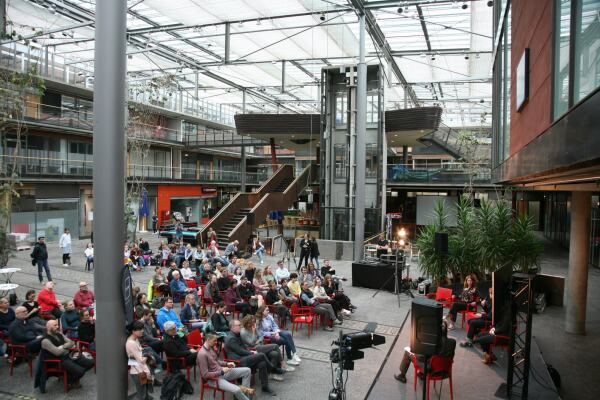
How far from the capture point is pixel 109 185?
456cm

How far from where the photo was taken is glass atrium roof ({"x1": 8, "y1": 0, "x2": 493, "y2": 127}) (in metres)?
17.4

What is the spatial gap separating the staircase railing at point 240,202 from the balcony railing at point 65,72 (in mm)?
7209

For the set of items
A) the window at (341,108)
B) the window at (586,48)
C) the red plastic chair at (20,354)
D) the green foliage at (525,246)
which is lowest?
the red plastic chair at (20,354)

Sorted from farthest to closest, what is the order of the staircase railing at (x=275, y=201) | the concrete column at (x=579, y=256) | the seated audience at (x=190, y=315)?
the staircase railing at (x=275, y=201), the concrete column at (x=579, y=256), the seated audience at (x=190, y=315)

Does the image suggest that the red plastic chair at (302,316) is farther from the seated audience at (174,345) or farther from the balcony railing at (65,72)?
the balcony railing at (65,72)

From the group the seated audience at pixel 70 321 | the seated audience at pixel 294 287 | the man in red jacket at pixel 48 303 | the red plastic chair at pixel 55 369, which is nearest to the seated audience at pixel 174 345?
the red plastic chair at pixel 55 369

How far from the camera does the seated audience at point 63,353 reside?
6203 mm

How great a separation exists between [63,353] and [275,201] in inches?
679

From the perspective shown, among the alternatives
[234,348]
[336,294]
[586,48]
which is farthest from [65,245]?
[586,48]

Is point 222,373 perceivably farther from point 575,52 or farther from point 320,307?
point 575,52

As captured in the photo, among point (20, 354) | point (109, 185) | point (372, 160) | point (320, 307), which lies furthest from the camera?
point (372, 160)

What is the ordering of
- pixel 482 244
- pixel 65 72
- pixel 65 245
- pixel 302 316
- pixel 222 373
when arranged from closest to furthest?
pixel 222 373 → pixel 302 316 → pixel 482 244 → pixel 65 245 → pixel 65 72

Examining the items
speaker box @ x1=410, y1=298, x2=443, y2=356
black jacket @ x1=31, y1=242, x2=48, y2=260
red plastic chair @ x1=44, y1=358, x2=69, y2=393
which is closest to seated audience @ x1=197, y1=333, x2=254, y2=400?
red plastic chair @ x1=44, y1=358, x2=69, y2=393

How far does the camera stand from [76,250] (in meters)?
20.3
